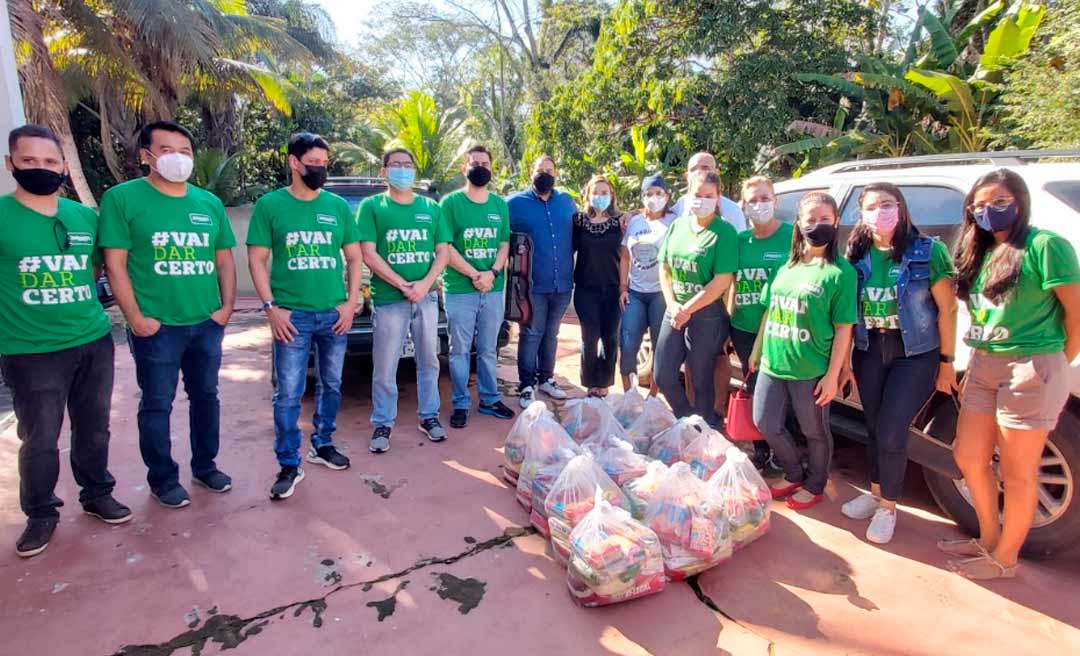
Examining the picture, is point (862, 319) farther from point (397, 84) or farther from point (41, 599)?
point (397, 84)

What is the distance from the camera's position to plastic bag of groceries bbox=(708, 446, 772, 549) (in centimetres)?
295

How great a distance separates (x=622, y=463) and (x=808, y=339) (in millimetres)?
1103

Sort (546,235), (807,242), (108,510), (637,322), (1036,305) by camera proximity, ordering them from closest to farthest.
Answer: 1. (1036,305)
2. (807,242)
3. (108,510)
4. (637,322)
5. (546,235)

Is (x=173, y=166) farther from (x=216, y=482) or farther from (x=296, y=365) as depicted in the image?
(x=216, y=482)

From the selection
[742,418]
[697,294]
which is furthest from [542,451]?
[697,294]

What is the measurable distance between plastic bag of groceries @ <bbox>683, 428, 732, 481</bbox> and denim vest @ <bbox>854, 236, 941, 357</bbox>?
983 mm

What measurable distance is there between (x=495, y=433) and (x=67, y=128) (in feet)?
30.4

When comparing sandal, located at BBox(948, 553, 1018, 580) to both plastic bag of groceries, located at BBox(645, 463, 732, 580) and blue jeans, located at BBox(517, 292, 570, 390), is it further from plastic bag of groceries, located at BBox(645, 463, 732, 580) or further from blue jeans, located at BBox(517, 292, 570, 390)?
blue jeans, located at BBox(517, 292, 570, 390)

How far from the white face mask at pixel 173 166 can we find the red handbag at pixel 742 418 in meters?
3.12

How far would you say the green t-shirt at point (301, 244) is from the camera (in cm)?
345

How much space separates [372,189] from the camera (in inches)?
232

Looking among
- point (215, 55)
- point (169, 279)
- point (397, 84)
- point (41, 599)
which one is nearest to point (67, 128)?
point (215, 55)

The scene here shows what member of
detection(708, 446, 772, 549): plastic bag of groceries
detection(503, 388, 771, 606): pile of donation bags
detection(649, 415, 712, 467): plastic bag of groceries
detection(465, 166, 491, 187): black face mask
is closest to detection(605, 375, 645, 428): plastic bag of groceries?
detection(503, 388, 771, 606): pile of donation bags

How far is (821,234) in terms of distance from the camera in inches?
120
